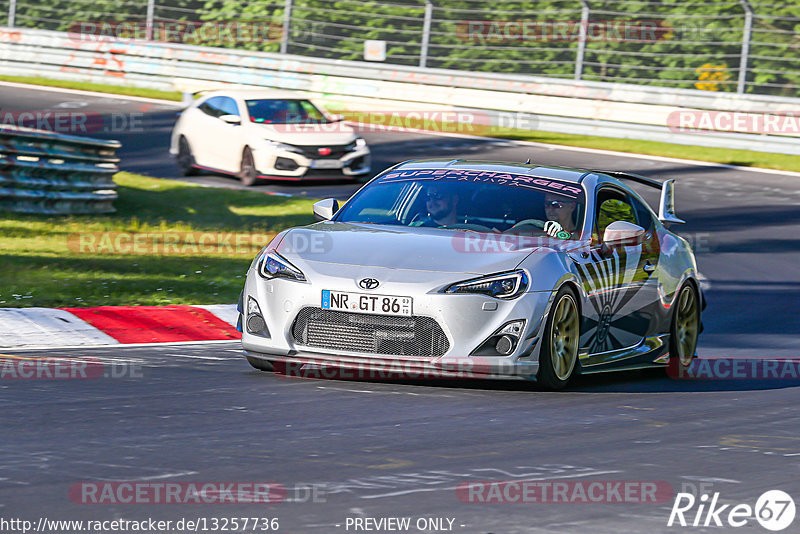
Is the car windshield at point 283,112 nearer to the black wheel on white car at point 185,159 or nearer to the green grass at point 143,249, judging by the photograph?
the black wheel on white car at point 185,159

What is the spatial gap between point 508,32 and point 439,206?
2136cm

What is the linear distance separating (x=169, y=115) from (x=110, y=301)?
16717 millimetres

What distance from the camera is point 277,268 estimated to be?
8.73 meters

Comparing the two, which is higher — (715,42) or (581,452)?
(715,42)

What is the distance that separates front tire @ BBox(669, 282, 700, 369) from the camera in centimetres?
1039

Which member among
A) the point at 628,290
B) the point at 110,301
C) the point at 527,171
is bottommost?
the point at 110,301

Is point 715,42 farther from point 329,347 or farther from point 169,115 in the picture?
point 329,347

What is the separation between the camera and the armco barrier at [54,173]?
17.3 metres

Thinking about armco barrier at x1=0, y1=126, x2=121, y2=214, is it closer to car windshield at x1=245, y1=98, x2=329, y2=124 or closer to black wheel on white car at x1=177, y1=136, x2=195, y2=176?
black wheel on white car at x1=177, y1=136, x2=195, y2=176

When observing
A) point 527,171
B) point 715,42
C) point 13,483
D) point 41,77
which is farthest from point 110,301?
point 41,77

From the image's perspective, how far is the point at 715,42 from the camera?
91.3 ft

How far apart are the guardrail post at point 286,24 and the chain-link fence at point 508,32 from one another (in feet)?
0.07

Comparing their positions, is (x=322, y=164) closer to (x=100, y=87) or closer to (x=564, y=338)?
(x=100, y=87)

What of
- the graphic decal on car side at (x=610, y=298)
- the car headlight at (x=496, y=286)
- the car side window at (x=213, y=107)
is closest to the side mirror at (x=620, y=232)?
the graphic decal on car side at (x=610, y=298)
